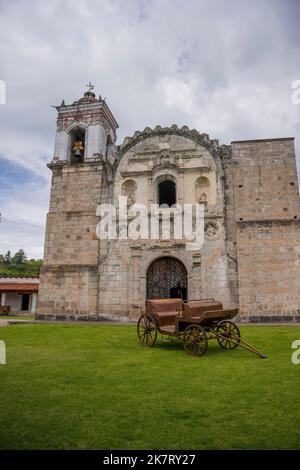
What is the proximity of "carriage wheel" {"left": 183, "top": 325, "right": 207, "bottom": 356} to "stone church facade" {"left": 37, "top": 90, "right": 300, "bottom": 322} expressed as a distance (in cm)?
668

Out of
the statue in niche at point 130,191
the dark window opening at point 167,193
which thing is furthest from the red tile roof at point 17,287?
the dark window opening at point 167,193

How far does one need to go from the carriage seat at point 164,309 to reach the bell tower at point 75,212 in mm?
7023

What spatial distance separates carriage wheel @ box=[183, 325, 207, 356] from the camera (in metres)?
7.39

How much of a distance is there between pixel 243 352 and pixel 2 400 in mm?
5314

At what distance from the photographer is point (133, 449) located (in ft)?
10.2

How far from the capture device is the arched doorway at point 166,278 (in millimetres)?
15203

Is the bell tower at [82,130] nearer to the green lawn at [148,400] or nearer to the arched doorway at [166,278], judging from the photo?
the arched doorway at [166,278]

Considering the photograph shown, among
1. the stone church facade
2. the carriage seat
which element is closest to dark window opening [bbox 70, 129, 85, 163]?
the stone church facade

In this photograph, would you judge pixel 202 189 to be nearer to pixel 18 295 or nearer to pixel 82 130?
pixel 82 130

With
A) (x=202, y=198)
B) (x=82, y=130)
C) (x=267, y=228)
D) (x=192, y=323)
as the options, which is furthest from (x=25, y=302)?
(x=192, y=323)

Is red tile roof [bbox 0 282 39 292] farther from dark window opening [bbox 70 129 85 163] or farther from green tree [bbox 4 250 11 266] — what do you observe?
green tree [bbox 4 250 11 266]

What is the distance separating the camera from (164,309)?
29.2 feet

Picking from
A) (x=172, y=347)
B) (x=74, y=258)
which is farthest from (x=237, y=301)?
(x=74, y=258)

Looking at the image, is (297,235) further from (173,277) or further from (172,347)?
(172,347)
